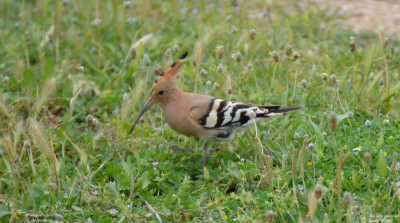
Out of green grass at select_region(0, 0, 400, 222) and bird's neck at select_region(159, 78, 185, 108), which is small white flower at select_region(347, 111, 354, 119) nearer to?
green grass at select_region(0, 0, 400, 222)

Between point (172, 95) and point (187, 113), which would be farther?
point (172, 95)

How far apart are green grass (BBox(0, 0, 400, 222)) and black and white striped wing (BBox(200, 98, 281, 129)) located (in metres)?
0.14

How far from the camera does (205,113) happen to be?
3.26 metres

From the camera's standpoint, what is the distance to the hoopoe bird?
10.5 feet

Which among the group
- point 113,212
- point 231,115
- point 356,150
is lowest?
point 113,212

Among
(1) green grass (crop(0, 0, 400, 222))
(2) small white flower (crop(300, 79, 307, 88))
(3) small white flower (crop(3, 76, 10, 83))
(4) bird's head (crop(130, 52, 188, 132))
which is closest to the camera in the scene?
(1) green grass (crop(0, 0, 400, 222))

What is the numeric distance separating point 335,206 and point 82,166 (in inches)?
61.1

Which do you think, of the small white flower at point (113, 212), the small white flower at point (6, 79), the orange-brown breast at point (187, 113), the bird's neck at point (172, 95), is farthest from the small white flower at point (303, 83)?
the small white flower at point (6, 79)

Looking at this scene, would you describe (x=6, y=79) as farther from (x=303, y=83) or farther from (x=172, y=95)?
(x=303, y=83)

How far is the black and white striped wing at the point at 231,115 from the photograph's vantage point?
10.5 ft

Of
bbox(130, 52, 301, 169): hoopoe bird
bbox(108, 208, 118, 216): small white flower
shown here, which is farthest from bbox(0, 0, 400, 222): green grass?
bbox(130, 52, 301, 169): hoopoe bird

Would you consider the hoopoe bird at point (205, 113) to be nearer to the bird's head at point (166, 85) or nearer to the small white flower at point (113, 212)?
the bird's head at point (166, 85)

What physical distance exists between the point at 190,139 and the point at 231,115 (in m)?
0.35

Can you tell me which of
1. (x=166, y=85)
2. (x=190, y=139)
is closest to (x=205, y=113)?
(x=190, y=139)
